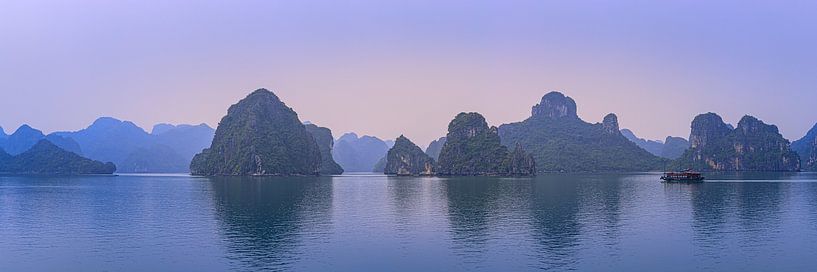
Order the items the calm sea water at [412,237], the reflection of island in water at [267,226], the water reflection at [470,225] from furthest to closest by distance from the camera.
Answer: the water reflection at [470,225]
the reflection of island in water at [267,226]
the calm sea water at [412,237]

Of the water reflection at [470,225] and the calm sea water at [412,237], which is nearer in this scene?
the calm sea water at [412,237]

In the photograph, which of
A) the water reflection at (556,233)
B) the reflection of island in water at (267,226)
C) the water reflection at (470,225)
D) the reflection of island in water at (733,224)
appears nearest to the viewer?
the water reflection at (556,233)

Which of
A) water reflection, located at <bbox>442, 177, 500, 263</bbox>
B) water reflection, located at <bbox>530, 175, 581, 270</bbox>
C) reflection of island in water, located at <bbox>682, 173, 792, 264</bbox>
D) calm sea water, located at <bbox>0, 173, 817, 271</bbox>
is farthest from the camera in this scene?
reflection of island in water, located at <bbox>682, 173, 792, 264</bbox>

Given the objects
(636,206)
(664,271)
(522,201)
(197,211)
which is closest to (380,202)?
(522,201)

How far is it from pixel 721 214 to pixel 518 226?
116 ft

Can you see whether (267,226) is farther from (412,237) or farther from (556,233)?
(556,233)

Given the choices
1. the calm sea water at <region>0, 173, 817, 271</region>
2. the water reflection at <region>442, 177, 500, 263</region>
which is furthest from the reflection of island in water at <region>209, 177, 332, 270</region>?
the water reflection at <region>442, 177, 500, 263</region>

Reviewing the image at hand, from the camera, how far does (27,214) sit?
95938 millimetres

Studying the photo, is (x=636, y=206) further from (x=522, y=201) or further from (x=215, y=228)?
(x=215, y=228)

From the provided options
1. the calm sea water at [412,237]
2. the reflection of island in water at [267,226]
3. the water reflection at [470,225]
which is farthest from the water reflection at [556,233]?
the reflection of island in water at [267,226]

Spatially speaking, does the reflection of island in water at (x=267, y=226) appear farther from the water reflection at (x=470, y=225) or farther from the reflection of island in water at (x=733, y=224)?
the reflection of island in water at (x=733, y=224)

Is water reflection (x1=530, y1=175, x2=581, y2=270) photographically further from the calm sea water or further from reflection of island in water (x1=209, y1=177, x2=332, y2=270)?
reflection of island in water (x1=209, y1=177, x2=332, y2=270)

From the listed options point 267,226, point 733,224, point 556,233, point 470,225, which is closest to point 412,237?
point 470,225

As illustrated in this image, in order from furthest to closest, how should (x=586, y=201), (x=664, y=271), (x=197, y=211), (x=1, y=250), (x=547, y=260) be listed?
1. (x=586, y=201)
2. (x=197, y=211)
3. (x=1, y=250)
4. (x=547, y=260)
5. (x=664, y=271)
